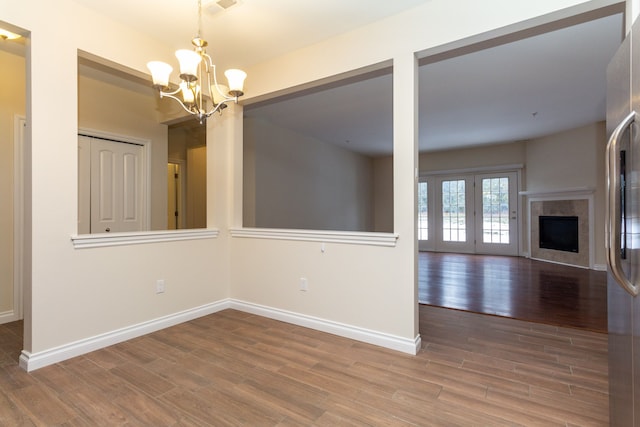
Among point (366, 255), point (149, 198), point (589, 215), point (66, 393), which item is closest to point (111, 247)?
point (66, 393)

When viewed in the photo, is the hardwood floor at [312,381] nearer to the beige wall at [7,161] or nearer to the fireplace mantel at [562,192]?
the beige wall at [7,161]

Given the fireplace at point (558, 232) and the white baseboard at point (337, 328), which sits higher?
the fireplace at point (558, 232)

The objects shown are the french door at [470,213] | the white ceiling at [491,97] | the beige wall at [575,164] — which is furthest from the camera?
the french door at [470,213]

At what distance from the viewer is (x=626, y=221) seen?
4.07 ft

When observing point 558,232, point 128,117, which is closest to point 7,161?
point 128,117

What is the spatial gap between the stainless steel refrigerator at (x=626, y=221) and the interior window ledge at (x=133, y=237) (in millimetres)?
3085

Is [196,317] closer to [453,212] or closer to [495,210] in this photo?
[453,212]

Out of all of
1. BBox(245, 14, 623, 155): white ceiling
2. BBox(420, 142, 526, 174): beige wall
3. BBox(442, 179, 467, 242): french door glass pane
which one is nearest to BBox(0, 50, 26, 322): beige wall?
BBox(245, 14, 623, 155): white ceiling

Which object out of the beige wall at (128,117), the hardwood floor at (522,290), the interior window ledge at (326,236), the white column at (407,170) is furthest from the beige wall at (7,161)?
the hardwood floor at (522,290)

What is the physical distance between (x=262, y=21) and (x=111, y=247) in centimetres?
218

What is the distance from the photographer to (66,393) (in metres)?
1.94

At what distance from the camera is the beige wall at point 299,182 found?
17.7 ft

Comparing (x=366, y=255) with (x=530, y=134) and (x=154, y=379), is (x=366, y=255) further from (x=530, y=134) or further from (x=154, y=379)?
(x=530, y=134)

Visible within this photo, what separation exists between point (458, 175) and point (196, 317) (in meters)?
7.27
